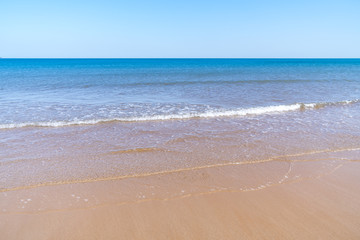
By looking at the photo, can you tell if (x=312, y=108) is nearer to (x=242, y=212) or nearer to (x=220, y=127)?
(x=220, y=127)

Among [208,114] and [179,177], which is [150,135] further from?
[208,114]

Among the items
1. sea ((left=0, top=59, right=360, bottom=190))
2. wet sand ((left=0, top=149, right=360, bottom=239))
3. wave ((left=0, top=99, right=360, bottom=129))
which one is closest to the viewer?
wet sand ((left=0, top=149, right=360, bottom=239))

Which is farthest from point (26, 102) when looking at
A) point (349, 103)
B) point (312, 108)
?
point (349, 103)

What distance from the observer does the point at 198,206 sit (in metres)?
4.46

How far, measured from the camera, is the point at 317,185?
5262mm

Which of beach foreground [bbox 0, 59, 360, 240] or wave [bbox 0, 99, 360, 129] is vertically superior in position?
wave [bbox 0, 99, 360, 129]

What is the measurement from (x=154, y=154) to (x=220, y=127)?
4.11 metres

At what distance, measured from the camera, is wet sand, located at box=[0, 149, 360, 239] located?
3.83 meters

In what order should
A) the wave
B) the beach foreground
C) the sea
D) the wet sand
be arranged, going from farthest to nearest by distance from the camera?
1. the wave
2. the sea
3. the beach foreground
4. the wet sand

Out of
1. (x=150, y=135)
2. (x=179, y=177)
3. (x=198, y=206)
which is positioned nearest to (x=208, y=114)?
(x=150, y=135)

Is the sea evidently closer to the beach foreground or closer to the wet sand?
the beach foreground

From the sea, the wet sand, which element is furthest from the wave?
the wet sand

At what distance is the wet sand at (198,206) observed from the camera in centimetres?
383

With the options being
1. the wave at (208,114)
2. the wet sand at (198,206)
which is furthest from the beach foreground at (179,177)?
the wave at (208,114)
